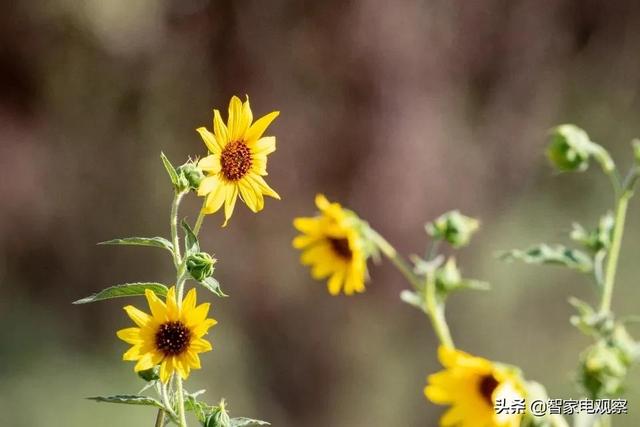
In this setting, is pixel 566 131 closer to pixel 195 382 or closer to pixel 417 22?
pixel 195 382

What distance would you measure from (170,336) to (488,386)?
0.50 feet

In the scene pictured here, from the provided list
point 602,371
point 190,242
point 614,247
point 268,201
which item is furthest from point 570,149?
point 268,201

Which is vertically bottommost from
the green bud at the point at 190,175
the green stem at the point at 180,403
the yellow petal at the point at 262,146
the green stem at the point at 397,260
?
the green stem at the point at 180,403

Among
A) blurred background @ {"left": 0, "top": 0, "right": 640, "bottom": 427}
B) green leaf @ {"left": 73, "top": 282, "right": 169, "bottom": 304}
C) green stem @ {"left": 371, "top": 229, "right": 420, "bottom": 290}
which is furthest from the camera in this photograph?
blurred background @ {"left": 0, "top": 0, "right": 640, "bottom": 427}

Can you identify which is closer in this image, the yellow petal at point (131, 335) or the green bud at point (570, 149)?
the yellow petal at point (131, 335)

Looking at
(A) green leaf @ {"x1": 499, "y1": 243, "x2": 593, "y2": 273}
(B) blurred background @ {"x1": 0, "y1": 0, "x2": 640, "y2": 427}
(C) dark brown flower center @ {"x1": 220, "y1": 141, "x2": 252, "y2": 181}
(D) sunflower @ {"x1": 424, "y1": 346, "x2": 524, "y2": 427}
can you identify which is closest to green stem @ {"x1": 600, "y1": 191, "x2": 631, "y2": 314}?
(A) green leaf @ {"x1": 499, "y1": 243, "x2": 593, "y2": 273}

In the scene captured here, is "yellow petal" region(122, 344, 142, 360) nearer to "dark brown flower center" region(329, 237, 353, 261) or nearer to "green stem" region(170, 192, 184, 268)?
"green stem" region(170, 192, 184, 268)

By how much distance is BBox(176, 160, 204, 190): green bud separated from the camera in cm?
37

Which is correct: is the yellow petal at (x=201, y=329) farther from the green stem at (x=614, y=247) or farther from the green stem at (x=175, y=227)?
the green stem at (x=614, y=247)

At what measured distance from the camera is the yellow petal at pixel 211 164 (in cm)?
36

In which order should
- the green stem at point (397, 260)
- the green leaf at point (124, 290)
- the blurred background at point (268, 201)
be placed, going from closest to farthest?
the green leaf at point (124, 290)
the green stem at point (397, 260)
the blurred background at point (268, 201)

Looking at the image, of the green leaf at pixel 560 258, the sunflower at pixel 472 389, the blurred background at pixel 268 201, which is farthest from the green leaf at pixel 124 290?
the blurred background at pixel 268 201

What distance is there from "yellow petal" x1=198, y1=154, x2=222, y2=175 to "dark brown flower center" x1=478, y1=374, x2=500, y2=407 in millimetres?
157

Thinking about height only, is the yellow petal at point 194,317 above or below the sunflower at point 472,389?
below
